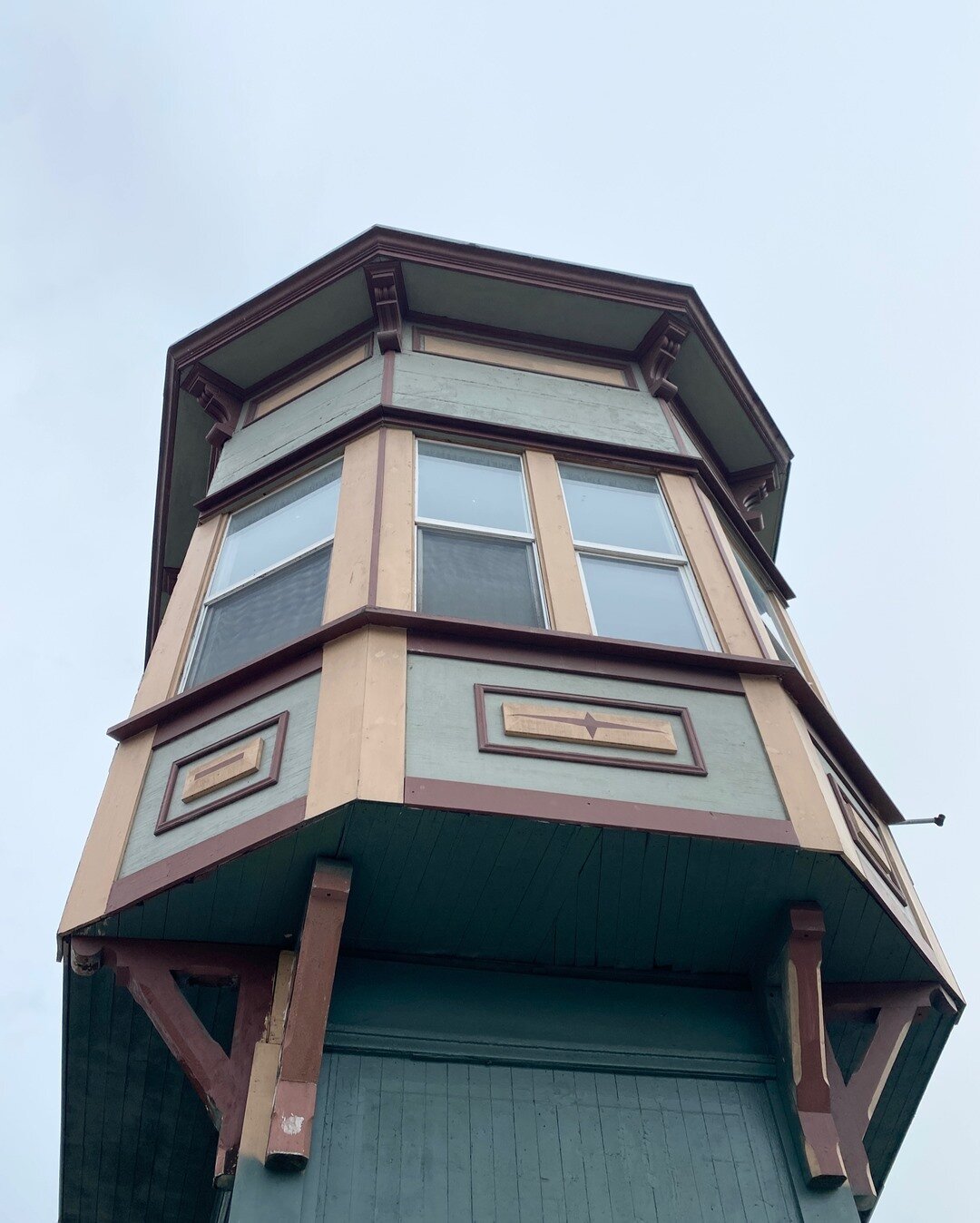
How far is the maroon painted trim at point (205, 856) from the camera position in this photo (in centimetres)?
475

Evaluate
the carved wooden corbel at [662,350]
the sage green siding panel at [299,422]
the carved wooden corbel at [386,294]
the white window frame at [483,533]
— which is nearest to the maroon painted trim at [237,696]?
the white window frame at [483,533]

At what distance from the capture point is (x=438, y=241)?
9.59 metres

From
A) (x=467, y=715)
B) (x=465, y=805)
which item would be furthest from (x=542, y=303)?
(x=465, y=805)

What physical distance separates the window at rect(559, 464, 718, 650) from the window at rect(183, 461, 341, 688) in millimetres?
1532

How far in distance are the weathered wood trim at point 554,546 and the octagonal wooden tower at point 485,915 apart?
0.11 ft

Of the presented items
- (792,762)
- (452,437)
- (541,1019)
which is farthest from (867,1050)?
(452,437)

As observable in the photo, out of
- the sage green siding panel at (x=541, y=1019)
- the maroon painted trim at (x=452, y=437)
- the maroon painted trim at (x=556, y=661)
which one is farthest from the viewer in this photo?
the maroon painted trim at (x=452, y=437)

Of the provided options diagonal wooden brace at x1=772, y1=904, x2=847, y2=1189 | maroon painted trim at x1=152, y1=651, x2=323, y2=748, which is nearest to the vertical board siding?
diagonal wooden brace at x1=772, y1=904, x2=847, y2=1189

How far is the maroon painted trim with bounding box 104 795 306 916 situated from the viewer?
4750 millimetres

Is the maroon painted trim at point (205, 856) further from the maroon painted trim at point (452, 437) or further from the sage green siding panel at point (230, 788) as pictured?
the maroon painted trim at point (452, 437)

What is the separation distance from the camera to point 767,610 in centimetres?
828

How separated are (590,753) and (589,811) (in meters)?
0.38

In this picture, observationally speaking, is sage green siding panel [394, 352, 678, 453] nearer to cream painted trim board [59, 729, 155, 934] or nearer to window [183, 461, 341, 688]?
window [183, 461, 341, 688]

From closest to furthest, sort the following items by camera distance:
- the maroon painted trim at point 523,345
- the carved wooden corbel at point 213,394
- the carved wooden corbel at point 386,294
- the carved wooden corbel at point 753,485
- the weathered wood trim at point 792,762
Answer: the weathered wood trim at point 792,762 < the carved wooden corbel at point 386,294 < the maroon painted trim at point 523,345 < the carved wooden corbel at point 213,394 < the carved wooden corbel at point 753,485
